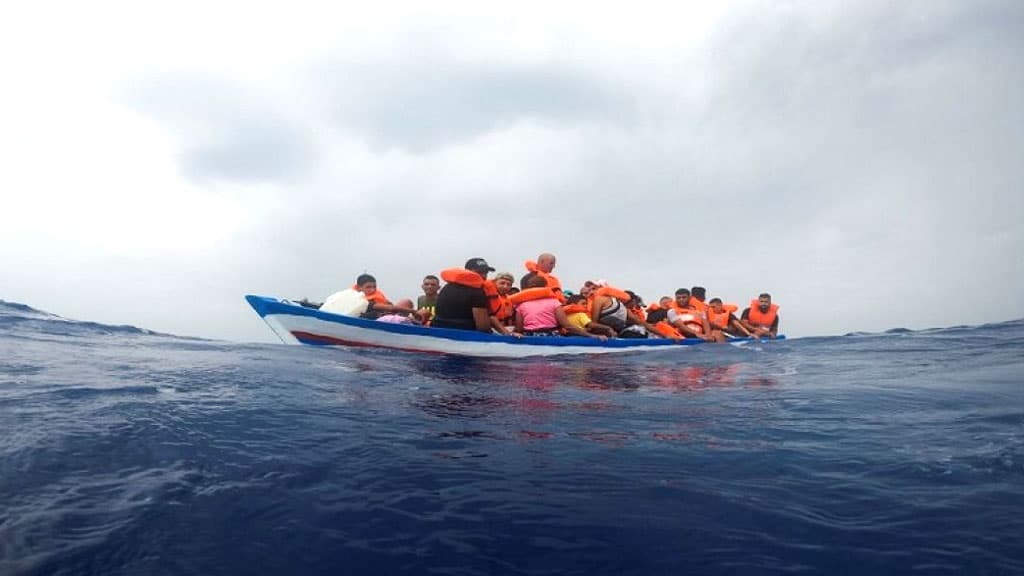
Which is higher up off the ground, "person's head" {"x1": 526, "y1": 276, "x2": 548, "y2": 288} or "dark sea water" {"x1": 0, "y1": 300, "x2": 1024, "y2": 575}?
"person's head" {"x1": 526, "y1": 276, "x2": 548, "y2": 288}

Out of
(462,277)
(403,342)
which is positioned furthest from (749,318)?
(403,342)

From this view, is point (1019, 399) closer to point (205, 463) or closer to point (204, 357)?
point (205, 463)

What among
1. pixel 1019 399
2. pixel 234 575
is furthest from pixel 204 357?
pixel 1019 399

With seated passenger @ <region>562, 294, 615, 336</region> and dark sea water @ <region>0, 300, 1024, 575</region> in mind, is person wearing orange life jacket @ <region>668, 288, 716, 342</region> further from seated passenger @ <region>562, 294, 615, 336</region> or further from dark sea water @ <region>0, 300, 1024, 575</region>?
dark sea water @ <region>0, 300, 1024, 575</region>

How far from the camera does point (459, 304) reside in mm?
11477

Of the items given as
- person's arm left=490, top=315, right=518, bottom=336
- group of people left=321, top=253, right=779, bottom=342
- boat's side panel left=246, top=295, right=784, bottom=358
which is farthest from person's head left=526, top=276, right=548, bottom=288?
boat's side panel left=246, top=295, right=784, bottom=358

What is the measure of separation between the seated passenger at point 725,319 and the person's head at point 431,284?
8358mm

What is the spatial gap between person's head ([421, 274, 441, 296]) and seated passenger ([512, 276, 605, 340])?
8.28ft

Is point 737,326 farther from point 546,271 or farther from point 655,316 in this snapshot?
point 546,271

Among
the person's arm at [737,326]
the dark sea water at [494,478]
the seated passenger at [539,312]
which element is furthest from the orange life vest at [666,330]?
the dark sea water at [494,478]

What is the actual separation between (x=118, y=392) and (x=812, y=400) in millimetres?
6867

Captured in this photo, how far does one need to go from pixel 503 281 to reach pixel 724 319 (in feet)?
27.8

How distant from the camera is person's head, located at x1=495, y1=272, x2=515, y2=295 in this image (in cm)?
1287

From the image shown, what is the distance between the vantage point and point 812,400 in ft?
20.6
